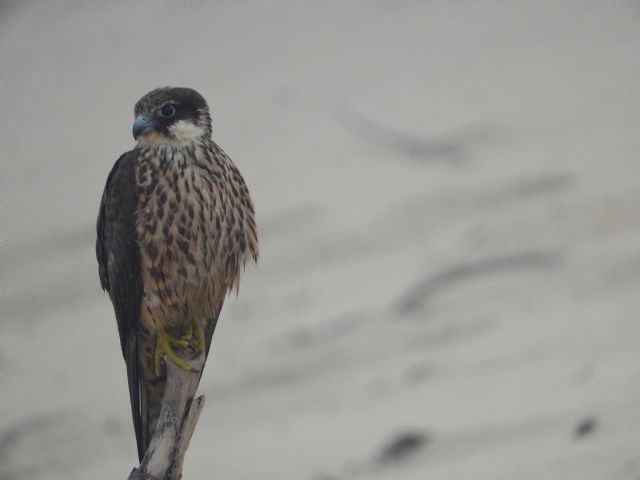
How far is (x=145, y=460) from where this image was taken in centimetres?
217

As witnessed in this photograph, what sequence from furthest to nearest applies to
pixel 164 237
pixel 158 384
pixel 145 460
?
pixel 158 384 < pixel 164 237 < pixel 145 460

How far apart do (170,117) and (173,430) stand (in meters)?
0.85

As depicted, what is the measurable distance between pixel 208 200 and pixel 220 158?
0.52ft

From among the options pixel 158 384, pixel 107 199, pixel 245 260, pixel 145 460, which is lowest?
pixel 145 460

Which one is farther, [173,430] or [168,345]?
[168,345]

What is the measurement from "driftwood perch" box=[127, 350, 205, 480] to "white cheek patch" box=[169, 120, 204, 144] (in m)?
0.64

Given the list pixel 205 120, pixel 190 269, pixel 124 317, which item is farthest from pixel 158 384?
pixel 205 120

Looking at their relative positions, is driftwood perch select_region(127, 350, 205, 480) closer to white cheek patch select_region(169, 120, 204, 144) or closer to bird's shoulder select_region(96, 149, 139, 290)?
bird's shoulder select_region(96, 149, 139, 290)

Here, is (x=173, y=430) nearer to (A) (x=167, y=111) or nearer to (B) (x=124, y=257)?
(B) (x=124, y=257)

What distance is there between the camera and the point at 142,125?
2.45 m

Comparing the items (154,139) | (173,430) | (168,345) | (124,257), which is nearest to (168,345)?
(168,345)

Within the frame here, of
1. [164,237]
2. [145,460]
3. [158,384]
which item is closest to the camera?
[145,460]

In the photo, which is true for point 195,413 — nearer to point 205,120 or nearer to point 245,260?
point 245,260

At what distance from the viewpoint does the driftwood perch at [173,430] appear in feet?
7.10
